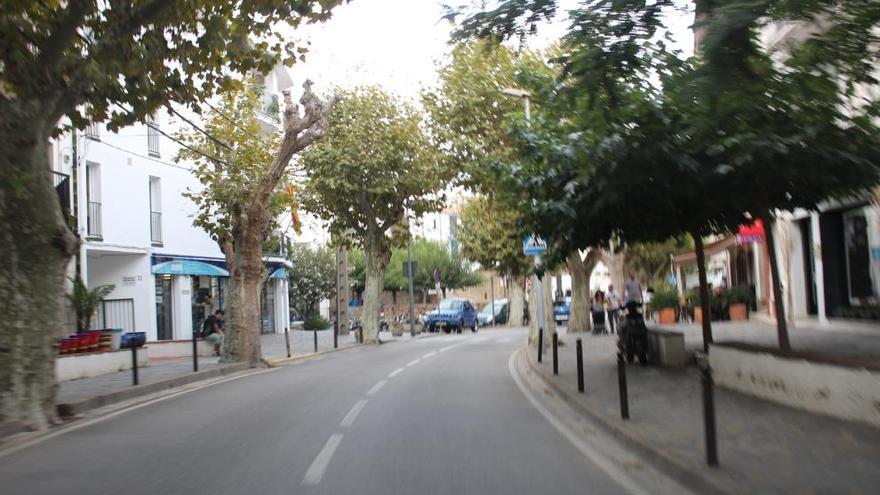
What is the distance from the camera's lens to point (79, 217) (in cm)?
2303

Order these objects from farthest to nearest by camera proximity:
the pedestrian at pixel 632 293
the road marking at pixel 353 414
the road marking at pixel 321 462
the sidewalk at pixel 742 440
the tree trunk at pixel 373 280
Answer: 1. the tree trunk at pixel 373 280
2. the pedestrian at pixel 632 293
3. the road marking at pixel 353 414
4. the road marking at pixel 321 462
5. the sidewalk at pixel 742 440

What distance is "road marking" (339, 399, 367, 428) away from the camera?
9438mm

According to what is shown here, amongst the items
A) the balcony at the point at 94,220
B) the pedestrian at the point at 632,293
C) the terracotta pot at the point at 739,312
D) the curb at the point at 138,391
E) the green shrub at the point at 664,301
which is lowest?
the curb at the point at 138,391

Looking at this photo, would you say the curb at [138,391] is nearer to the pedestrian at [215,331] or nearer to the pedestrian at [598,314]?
the pedestrian at [215,331]

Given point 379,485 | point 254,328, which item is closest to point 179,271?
point 254,328

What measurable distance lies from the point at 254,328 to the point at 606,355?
874cm

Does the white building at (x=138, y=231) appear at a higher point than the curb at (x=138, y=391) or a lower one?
higher

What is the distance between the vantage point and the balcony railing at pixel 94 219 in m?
24.9

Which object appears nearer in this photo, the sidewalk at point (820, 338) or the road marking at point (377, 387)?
the sidewalk at point (820, 338)

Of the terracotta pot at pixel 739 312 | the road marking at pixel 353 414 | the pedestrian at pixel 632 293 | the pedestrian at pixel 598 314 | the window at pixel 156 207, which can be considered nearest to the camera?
the road marking at pixel 353 414

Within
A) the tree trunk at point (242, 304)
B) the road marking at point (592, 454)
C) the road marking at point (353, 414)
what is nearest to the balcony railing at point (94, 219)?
the tree trunk at point (242, 304)

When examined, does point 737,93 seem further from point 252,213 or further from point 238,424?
point 252,213

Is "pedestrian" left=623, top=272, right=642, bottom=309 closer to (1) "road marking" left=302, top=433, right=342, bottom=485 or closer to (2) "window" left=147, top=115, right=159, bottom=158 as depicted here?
(1) "road marking" left=302, top=433, right=342, bottom=485

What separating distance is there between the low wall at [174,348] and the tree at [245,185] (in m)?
3.43
